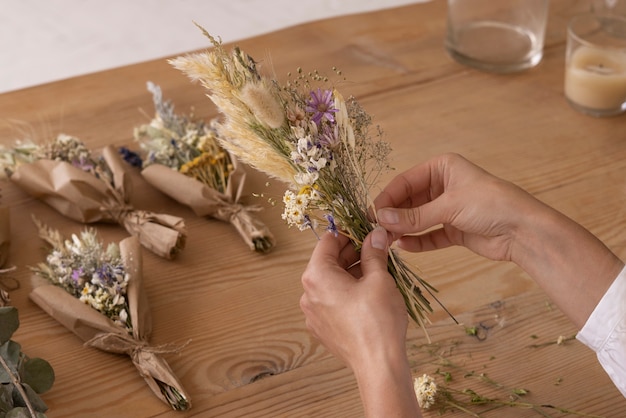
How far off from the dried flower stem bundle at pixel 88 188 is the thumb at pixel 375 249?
0.42 meters

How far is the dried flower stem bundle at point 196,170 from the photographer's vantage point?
156 centimetres

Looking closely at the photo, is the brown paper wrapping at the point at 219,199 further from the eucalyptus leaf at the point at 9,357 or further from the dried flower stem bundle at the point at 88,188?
the eucalyptus leaf at the point at 9,357

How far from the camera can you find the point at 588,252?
1185 mm

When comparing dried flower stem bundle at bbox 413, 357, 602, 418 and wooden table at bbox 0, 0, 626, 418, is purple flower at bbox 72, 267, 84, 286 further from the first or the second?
dried flower stem bundle at bbox 413, 357, 602, 418

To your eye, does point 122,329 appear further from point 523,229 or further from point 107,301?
point 523,229

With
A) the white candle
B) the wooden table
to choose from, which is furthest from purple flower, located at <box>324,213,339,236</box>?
the white candle

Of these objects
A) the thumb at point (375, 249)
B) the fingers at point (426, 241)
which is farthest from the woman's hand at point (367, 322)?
the fingers at point (426, 241)

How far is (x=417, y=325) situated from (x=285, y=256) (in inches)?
11.3

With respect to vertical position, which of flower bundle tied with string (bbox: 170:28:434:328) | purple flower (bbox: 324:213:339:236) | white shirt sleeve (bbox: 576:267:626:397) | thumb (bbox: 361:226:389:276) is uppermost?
flower bundle tied with string (bbox: 170:28:434:328)

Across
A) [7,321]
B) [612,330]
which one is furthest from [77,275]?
[612,330]

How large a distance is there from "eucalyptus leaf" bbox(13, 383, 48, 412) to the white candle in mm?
1298

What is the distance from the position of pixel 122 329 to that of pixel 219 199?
0.35 meters

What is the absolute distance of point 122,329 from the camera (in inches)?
51.6

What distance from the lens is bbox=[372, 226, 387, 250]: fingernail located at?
1.19 m
